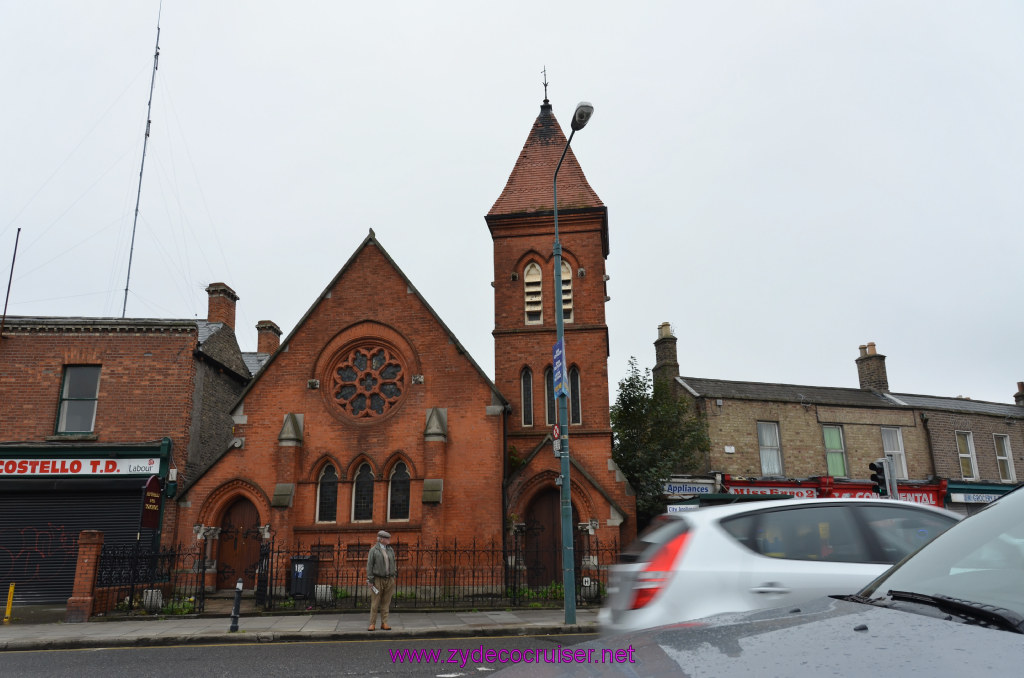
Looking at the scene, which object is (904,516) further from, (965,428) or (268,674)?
(965,428)

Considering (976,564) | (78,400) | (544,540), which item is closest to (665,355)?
(544,540)

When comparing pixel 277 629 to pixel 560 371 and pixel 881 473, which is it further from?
pixel 881 473

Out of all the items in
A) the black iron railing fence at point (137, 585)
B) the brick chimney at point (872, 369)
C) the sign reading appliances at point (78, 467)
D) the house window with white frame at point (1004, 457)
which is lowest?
the black iron railing fence at point (137, 585)

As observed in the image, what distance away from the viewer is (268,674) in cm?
858

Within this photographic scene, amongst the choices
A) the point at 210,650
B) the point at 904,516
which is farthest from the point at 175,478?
the point at 904,516

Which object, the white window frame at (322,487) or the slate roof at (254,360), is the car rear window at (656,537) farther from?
the slate roof at (254,360)

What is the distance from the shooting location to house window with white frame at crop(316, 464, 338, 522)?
19406mm

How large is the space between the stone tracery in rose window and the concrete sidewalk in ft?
21.4

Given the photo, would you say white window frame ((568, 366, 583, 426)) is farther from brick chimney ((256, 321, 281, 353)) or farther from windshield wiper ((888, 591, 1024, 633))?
windshield wiper ((888, 591, 1024, 633))

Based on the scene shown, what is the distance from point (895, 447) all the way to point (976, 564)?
27211 mm

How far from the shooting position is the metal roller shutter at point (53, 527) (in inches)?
723

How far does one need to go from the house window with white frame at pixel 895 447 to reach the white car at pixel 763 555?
2315 cm

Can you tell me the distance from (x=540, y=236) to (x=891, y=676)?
22.0 meters

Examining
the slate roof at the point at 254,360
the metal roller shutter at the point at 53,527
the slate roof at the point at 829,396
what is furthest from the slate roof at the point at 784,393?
the metal roller shutter at the point at 53,527
